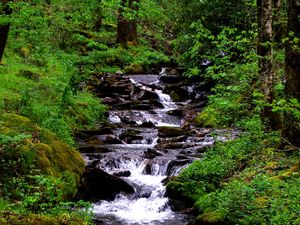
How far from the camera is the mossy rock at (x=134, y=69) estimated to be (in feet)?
82.2

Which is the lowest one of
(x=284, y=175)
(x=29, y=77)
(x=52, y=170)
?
(x=52, y=170)

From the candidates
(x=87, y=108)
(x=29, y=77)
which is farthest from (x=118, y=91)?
(x=29, y=77)

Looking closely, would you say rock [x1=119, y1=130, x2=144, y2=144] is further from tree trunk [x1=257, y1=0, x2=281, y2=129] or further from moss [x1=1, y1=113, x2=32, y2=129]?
tree trunk [x1=257, y1=0, x2=281, y2=129]

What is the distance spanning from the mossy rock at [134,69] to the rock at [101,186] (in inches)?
Answer: 557

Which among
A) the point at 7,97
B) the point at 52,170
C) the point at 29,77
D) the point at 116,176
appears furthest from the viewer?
the point at 29,77

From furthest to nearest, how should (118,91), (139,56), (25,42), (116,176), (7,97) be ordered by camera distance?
(139,56) → (118,91) → (25,42) → (7,97) → (116,176)

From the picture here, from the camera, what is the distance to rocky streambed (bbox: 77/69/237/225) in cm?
1060

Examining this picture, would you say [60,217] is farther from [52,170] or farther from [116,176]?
[116,176]

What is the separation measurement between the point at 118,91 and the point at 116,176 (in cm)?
1033

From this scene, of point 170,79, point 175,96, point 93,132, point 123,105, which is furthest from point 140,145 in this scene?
point 170,79

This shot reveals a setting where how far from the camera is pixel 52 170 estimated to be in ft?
32.4

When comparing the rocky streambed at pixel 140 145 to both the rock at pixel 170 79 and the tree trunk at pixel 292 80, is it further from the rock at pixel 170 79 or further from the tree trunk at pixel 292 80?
the tree trunk at pixel 292 80

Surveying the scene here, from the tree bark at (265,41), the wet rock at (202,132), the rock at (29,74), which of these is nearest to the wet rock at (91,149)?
the wet rock at (202,132)

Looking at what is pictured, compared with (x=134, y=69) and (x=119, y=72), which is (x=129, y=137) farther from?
(x=134, y=69)
